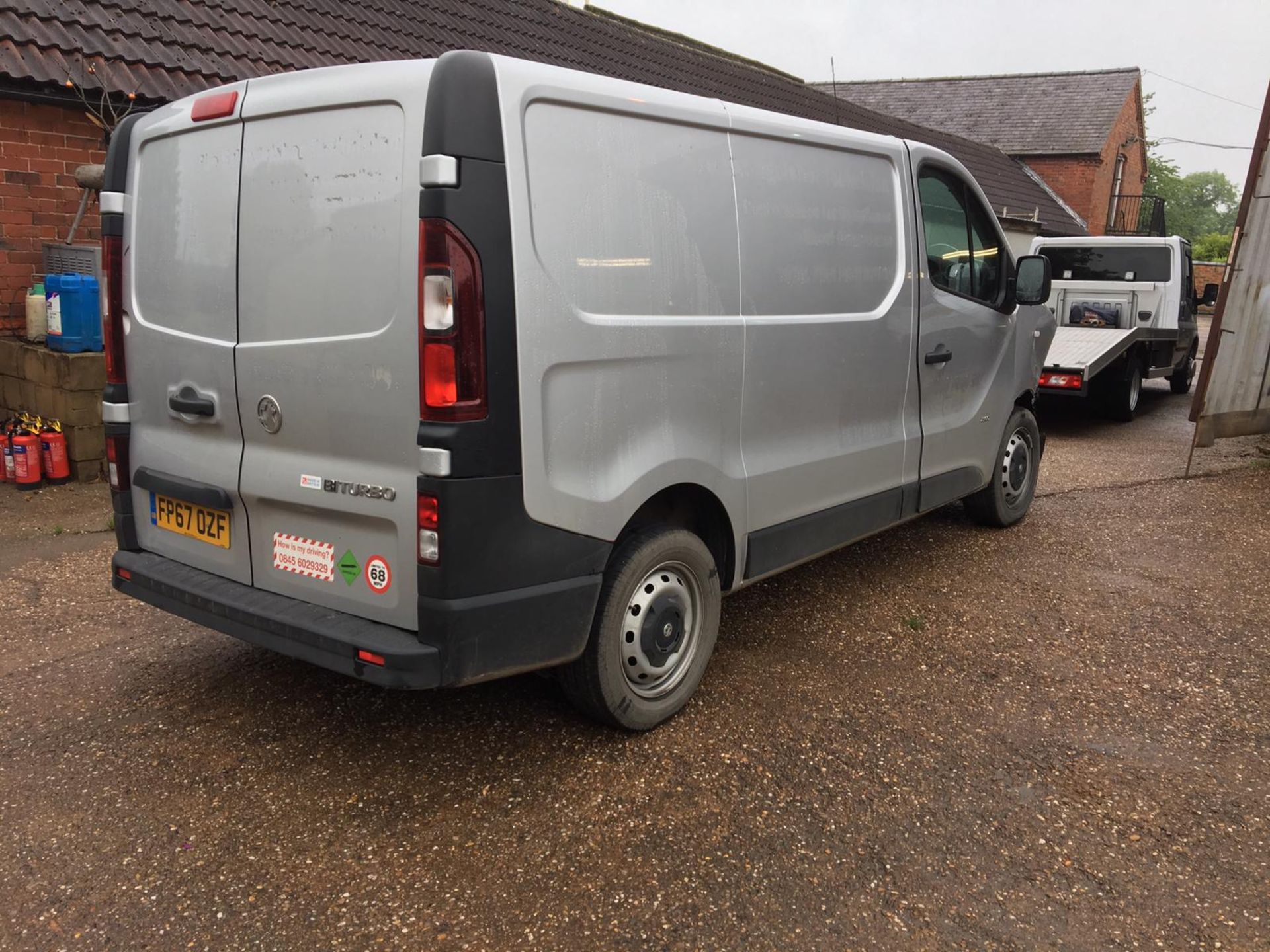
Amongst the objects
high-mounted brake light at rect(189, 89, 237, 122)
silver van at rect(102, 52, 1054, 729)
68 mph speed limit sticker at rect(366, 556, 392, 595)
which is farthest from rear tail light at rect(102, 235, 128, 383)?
68 mph speed limit sticker at rect(366, 556, 392, 595)

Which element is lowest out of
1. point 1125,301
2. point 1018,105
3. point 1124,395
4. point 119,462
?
point 1124,395

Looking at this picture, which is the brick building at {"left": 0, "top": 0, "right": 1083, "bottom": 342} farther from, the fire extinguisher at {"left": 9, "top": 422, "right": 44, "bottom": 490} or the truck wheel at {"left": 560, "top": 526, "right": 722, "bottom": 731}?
the truck wheel at {"left": 560, "top": 526, "right": 722, "bottom": 731}

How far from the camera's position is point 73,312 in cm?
636

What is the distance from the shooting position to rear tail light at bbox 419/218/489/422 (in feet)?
8.32

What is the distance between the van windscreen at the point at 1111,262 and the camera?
1167cm

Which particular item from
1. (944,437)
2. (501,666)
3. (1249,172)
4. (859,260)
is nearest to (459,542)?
(501,666)

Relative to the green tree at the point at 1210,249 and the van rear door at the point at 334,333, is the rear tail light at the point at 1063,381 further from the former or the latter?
the green tree at the point at 1210,249

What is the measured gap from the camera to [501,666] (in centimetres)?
280

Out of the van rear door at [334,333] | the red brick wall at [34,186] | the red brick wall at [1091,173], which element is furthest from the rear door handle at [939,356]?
the red brick wall at [1091,173]

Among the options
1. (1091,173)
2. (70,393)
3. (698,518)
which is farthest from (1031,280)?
(1091,173)

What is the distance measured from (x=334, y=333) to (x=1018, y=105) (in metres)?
35.0

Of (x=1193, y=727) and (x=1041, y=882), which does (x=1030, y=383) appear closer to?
(x=1193, y=727)

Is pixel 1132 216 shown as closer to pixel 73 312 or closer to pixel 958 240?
pixel 958 240

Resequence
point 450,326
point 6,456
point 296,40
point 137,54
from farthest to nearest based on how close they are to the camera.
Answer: point 296,40 < point 137,54 < point 6,456 < point 450,326
